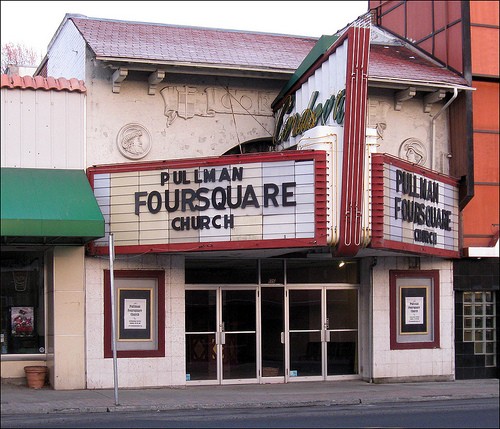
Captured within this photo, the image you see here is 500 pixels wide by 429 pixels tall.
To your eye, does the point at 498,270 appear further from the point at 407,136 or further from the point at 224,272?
the point at 224,272

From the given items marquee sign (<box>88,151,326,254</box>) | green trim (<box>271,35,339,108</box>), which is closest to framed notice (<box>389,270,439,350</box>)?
marquee sign (<box>88,151,326,254</box>)

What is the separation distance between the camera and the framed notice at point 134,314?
63.3 ft

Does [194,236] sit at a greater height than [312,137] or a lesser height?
lesser

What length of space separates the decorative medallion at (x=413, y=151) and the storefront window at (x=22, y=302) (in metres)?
8.55

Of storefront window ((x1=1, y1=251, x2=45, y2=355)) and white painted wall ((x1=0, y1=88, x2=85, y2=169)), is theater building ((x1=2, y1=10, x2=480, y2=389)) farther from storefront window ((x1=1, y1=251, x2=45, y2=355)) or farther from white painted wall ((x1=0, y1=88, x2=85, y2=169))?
storefront window ((x1=1, y1=251, x2=45, y2=355))

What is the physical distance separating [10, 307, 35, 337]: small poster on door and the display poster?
27.3 feet

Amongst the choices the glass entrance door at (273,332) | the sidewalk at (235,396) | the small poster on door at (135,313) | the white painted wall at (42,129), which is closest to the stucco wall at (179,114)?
the white painted wall at (42,129)

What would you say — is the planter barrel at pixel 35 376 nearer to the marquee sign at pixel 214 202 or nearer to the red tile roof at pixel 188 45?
the marquee sign at pixel 214 202

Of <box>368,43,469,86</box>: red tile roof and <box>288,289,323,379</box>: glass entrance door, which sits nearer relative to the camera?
<box>368,43,469,86</box>: red tile roof

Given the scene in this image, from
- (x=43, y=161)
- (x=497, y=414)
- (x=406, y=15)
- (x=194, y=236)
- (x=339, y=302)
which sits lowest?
(x=497, y=414)

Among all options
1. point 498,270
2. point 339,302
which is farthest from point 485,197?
point 339,302

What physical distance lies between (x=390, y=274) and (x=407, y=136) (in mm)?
3249

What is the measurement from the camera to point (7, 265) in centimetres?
1908

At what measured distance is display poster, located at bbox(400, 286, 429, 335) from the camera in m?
21.4
